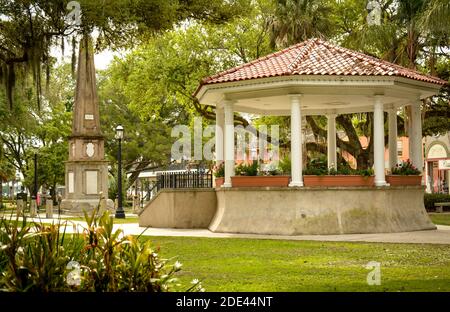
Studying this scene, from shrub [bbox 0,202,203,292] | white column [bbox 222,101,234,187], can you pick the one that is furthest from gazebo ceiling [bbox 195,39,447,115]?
shrub [bbox 0,202,203,292]

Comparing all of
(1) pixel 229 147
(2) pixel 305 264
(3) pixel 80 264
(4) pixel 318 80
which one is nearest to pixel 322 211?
(1) pixel 229 147

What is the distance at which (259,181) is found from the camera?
22.1m

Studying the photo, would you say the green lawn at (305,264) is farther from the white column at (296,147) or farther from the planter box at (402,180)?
the planter box at (402,180)

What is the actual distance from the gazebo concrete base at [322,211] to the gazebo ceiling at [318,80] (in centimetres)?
308

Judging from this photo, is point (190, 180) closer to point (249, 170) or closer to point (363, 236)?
point (249, 170)

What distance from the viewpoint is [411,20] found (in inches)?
1137

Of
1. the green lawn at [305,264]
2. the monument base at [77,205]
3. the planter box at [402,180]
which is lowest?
the green lawn at [305,264]

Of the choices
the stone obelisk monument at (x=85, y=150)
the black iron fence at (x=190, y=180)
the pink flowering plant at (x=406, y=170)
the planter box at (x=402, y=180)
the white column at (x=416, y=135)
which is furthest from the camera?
the stone obelisk monument at (x=85, y=150)

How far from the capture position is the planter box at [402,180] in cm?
2239

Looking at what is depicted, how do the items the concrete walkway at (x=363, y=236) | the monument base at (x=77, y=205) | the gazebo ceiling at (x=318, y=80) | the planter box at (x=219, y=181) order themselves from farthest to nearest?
the monument base at (x=77, y=205) < the planter box at (x=219, y=181) < the gazebo ceiling at (x=318, y=80) < the concrete walkway at (x=363, y=236)

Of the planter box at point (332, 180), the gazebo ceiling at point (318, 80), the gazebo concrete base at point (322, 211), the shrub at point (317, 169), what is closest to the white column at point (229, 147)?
the gazebo ceiling at point (318, 80)

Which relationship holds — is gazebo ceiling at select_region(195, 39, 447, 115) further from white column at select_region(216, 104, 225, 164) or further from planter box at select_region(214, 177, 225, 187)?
planter box at select_region(214, 177, 225, 187)
